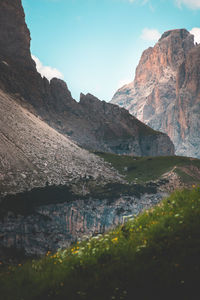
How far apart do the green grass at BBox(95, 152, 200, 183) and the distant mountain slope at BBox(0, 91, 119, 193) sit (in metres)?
12.1

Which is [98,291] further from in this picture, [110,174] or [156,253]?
[110,174]

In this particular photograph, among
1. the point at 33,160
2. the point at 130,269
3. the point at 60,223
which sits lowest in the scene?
the point at 60,223

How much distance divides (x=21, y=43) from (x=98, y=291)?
192 metres

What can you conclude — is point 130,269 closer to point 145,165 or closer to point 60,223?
point 60,223

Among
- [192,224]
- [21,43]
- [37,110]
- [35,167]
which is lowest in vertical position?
[35,167]

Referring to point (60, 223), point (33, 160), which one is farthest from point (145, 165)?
point (60, 223)

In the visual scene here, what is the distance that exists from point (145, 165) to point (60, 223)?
8208 centimetres

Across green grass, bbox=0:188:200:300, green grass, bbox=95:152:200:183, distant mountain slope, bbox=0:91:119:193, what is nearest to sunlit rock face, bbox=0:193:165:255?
distant mountain slope, bbox=0:91:119:193

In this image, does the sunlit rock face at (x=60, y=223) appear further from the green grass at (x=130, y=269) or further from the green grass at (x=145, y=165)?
the green grass at (x=145, y=165)

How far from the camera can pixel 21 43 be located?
17238cm

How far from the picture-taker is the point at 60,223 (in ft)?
185

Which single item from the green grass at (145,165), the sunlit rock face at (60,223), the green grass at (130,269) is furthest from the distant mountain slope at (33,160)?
the green grass at (130,269)

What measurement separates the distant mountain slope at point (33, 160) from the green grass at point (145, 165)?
A: 1209cm

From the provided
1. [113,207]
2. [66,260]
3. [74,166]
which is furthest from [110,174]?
[66,260]
